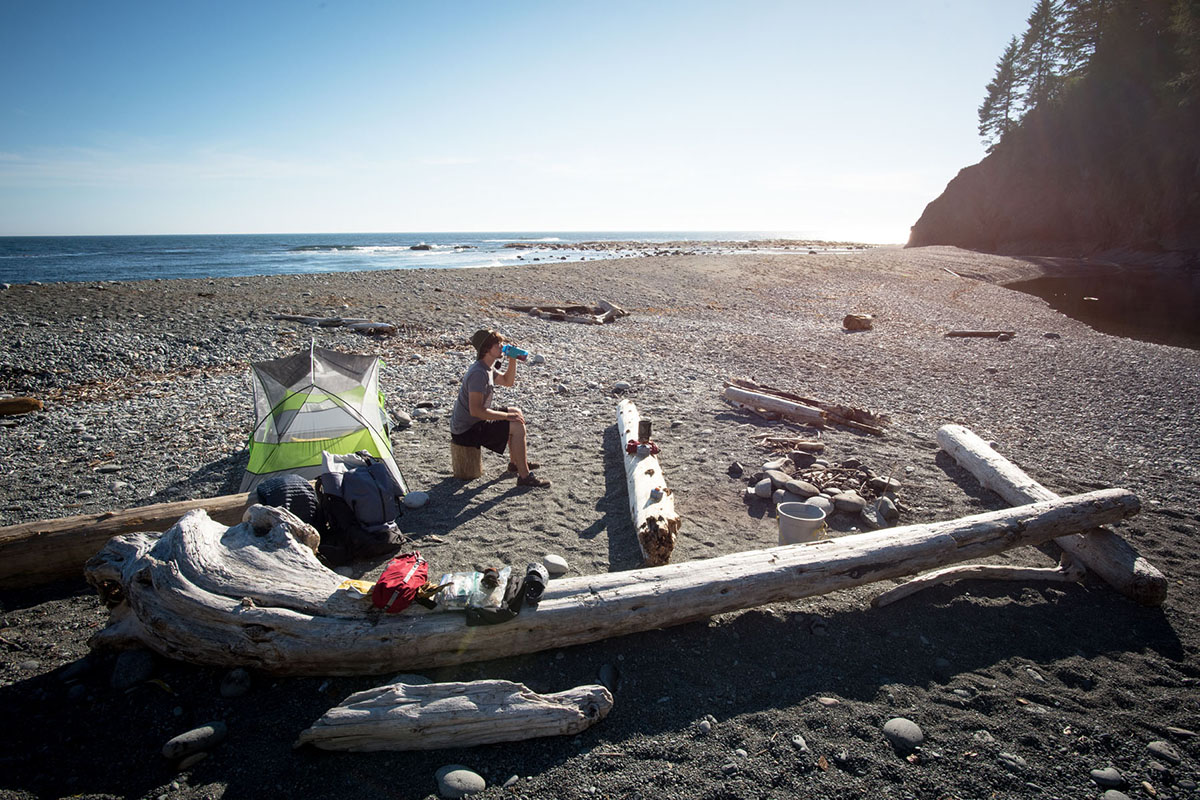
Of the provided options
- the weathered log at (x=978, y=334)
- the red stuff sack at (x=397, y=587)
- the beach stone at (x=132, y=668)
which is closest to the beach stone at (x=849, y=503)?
the red stuff sack at (x=397, y=587)

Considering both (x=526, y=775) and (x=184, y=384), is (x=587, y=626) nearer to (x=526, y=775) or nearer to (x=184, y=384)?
(x=526, y=775)

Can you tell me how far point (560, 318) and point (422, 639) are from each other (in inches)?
597

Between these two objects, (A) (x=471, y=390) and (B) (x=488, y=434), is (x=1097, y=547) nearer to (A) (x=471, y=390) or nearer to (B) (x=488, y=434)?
(B) (x=488, y=434)

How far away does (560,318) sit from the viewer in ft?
59.6

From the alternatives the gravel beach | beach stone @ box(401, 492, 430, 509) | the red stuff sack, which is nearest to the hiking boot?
the gravel beach

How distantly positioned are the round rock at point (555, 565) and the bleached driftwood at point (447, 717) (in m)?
1.58

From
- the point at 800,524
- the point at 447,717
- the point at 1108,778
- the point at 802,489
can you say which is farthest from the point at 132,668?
the point at 802,489

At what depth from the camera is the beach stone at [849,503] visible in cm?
611

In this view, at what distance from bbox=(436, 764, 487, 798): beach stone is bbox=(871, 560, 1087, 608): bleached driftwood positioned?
334 cm

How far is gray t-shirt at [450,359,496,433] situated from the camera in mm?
6496

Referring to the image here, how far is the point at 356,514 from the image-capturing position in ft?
16.6

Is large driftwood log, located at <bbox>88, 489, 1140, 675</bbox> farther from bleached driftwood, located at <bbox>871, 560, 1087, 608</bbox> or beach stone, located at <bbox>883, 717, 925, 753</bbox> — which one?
beach stone, located at <bbox>883, 717, 925, 753</bbox>

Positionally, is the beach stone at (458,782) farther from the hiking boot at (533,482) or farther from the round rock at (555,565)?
the hiking boot at (533,482)

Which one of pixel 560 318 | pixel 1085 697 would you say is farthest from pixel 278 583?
pixel 560 318
